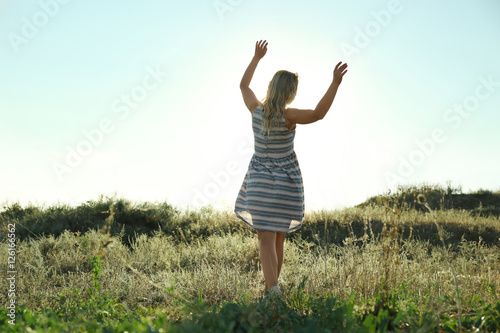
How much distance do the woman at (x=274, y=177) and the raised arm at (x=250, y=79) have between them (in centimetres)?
16

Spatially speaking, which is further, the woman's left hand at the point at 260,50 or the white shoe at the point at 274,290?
the woman's left hand at the point at 260,50

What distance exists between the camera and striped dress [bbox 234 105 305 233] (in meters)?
3.84

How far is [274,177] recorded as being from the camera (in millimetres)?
3871

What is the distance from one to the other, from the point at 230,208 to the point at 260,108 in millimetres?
6762

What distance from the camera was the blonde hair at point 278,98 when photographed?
3.83m

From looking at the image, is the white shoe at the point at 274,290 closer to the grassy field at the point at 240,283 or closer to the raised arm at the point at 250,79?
the grassy field at the point at 240,283

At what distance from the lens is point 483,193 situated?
16844mm

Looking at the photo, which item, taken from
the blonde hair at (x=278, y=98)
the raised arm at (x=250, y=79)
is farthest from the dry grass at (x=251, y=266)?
the raised arm at (x=250, y=79)

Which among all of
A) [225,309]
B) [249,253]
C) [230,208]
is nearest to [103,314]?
[225,309]

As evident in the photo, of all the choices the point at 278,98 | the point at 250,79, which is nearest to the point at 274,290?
the point at 278,98

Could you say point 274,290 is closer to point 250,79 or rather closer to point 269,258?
point 269,258

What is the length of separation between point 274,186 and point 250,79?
1.24m

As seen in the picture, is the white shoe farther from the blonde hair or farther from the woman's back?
the blonde hair

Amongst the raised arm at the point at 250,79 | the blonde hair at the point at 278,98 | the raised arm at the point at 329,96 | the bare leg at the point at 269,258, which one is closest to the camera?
the raised arm at the point at 329,96
